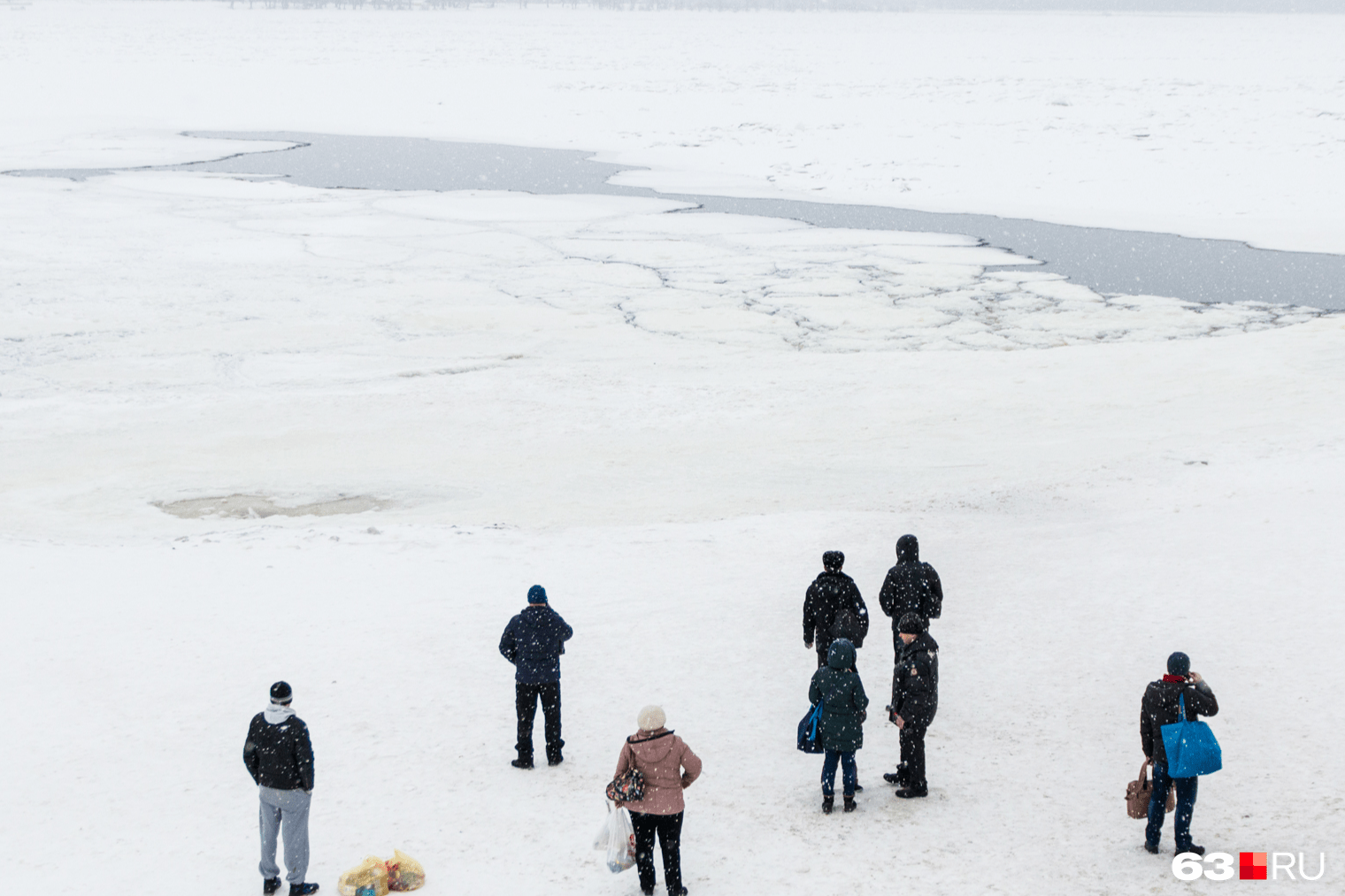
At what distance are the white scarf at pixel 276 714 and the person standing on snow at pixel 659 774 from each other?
5.36ft

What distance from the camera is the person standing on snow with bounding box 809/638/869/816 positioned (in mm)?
6637

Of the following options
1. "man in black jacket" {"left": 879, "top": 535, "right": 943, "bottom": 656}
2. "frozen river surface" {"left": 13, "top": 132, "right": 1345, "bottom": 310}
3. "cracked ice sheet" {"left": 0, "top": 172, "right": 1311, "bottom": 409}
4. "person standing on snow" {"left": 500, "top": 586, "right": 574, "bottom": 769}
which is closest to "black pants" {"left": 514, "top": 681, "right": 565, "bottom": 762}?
"person standing on snow" {"left": 500, "top": 586, "right": 574, "bottom": 769}

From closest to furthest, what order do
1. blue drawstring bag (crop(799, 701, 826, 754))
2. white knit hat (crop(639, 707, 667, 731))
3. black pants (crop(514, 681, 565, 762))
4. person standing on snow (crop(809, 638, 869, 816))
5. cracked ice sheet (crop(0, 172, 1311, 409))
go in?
white knit hat (crop(639, 707, 667, 731))
person standing on snow (crop(809, 638, 869, 816))
blue drawstring bag (crop(799, 701, 826, 754))
black pants (crop(514, 681, 565, 762))
cracked ice sheet (crop(0, 172, 1311, 409))

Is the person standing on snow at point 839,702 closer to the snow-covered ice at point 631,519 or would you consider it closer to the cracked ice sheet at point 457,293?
the snow-covered ice at point 631,519

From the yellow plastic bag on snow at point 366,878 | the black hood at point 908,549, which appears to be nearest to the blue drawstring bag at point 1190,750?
the black hood at point 908,549

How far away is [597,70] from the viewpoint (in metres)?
68.7

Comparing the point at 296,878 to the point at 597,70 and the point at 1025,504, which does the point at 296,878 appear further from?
the point at 597,70

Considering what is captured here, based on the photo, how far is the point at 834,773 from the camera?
690 centimetres

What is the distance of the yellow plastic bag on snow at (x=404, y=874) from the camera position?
20.5 feet

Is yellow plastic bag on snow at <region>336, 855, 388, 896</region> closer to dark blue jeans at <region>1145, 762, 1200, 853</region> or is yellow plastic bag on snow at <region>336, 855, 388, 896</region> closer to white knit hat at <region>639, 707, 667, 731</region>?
white knit hat at <region>639, 707, 667, 731</region>

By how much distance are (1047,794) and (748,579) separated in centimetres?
423

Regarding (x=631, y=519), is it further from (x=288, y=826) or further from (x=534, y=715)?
(x=288, y=826)

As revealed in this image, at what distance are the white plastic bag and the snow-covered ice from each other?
40 cm

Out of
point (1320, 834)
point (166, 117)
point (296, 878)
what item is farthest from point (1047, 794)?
point (166, 117)
